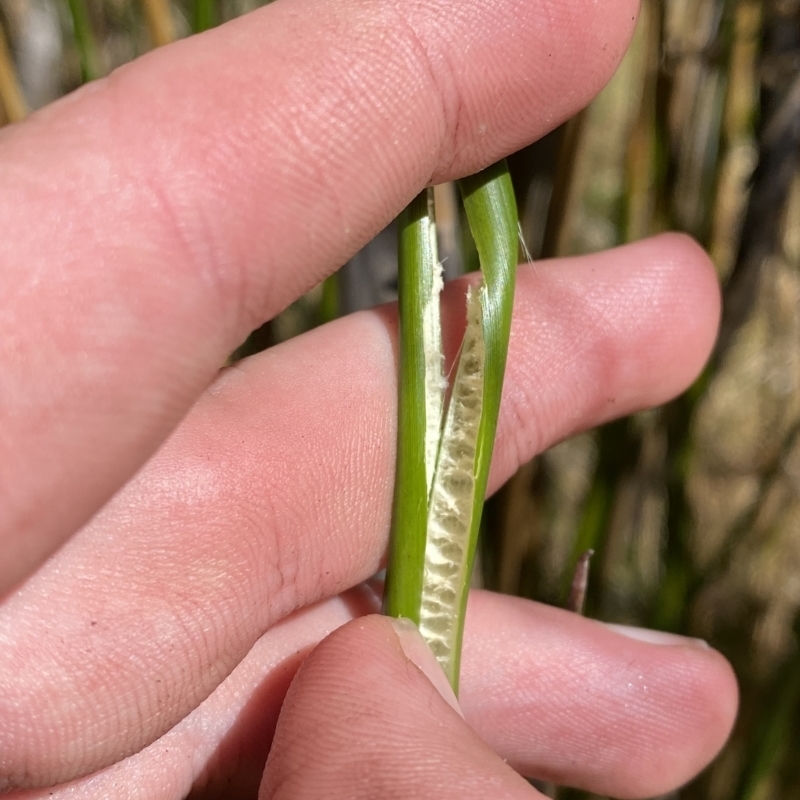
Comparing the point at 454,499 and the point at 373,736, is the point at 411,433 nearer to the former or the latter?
the point at 454,499

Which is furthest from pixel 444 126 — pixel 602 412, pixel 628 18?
pixel 602 412

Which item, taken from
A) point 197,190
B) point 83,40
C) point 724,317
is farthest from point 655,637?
point 83,40

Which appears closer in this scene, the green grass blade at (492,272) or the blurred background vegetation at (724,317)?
the green grass blade at (492,272)

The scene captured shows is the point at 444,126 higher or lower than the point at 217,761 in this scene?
higher

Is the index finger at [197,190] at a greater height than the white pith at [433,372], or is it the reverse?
the index finger at [197,190]

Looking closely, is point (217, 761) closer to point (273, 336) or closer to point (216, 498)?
point (216, 498)

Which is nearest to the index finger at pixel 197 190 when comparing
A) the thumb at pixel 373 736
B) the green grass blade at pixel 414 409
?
the green grass blade at pixel 414 409

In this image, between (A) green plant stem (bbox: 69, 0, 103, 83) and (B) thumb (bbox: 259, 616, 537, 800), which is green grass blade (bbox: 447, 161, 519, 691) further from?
(A) green plant stem (bbox: 69, 0, 103, 83)

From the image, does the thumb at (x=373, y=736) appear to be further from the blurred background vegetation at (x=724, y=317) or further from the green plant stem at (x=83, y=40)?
the green plant stem at (x=83, y=40)
